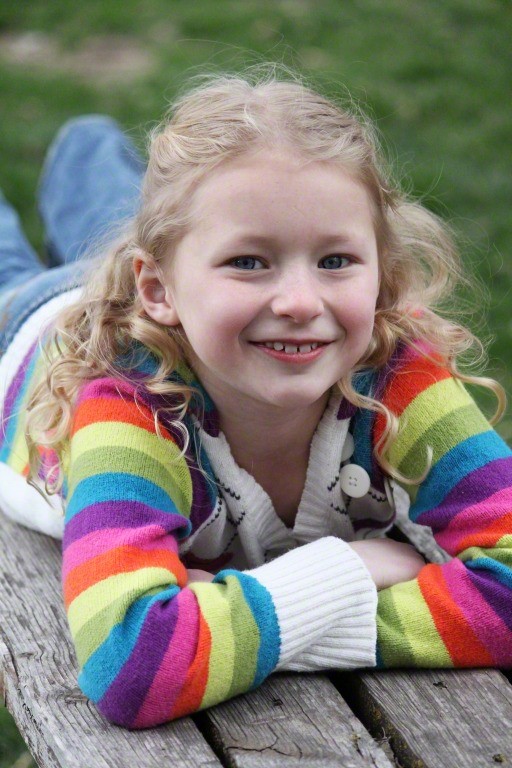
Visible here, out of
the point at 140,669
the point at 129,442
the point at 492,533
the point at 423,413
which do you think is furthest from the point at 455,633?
the point at 129,442

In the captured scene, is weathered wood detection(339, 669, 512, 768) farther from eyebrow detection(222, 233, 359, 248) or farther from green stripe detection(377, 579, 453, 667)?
eyebrow detection(222, 233, 359, 248)

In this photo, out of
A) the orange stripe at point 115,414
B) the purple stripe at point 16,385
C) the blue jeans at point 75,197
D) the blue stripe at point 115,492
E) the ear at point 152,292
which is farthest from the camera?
the blue jeans at point 75,197

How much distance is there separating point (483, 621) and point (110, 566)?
2.15 ft

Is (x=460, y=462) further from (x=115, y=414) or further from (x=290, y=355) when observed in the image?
(x=115, y=414)

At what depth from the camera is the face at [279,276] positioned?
188 centimetres

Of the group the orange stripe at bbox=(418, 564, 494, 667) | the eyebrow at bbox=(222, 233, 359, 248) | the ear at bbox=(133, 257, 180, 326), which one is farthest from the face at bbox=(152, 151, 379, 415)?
the orange stripe at bbox=(418, 564, 494, 667)

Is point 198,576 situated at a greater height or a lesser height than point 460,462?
lesser

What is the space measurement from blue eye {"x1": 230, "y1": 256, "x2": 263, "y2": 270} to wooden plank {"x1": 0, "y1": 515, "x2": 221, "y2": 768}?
0.77 meters

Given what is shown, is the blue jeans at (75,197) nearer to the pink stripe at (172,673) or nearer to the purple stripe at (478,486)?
the purple stripe at (478,486)

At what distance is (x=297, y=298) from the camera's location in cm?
186

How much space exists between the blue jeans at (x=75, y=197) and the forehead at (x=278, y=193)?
129 cm

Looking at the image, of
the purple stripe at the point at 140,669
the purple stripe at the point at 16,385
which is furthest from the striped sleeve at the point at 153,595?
the purple stripe at the point at 16,385

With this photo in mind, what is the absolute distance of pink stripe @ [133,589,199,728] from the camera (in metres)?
1.73

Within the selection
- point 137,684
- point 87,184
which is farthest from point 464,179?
point 137,684
